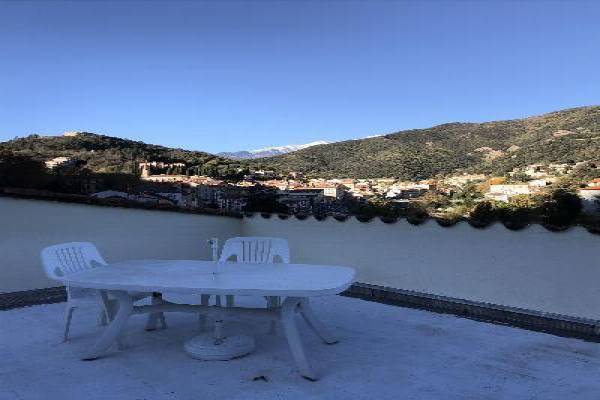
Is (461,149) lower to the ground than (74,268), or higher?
higher

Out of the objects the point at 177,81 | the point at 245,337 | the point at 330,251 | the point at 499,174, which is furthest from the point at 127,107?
the point at 245,337

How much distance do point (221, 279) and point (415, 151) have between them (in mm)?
8700

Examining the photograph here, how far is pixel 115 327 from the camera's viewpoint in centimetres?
320

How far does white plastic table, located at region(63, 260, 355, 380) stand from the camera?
275 centimetres

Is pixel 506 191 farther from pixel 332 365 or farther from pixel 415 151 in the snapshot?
pixel 415 151

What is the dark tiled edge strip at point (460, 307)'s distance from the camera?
12.9 ft

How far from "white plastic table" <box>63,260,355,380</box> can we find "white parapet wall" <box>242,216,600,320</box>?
77.2 inches

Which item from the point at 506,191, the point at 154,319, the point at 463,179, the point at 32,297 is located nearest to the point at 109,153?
the point at 32,297

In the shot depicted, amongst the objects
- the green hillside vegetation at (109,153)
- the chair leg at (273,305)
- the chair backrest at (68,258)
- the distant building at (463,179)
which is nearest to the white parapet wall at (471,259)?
the distant building at (463,179)

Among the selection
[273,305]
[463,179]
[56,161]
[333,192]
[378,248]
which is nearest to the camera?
[273,305]

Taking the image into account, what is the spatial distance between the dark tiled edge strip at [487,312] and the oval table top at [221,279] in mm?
1839

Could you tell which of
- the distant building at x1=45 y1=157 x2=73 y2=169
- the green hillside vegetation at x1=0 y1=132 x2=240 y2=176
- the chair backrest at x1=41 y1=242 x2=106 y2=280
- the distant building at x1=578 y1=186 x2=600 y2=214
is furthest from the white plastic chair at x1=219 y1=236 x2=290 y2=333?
the green hillside vegetation at x1=0 y1=132 x2=240 y2=176

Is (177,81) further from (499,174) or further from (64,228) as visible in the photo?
(499,174)

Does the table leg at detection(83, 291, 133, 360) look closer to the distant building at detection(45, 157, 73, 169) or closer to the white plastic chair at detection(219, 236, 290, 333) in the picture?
the white plastic chair at detection(219, 236, 290, 333)
